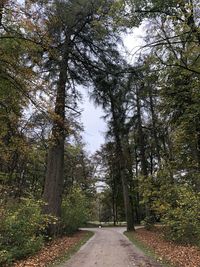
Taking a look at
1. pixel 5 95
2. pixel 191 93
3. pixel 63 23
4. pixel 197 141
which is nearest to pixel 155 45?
pixel 191 93

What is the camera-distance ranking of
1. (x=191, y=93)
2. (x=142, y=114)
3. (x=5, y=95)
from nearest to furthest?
1. (x=5, y=95)
2. (x=191, y=93)
3. (x=142, y=114)

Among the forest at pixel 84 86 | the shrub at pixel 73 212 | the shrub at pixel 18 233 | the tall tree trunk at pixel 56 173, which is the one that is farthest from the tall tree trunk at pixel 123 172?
the shrub at pixel 18 233

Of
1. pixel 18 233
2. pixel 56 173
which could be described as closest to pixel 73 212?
pixel 56 173

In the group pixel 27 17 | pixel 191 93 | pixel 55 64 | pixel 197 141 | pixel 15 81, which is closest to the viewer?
pixel 27 17

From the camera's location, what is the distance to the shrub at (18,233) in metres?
10.6

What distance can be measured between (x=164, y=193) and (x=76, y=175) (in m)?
26.4

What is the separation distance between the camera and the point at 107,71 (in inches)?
834

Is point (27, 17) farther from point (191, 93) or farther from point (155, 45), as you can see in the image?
point (191, 93)

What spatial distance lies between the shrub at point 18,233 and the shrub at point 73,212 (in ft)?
37.5

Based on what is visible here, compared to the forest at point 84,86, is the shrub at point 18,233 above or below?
below

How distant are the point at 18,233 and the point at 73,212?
16.4 metres

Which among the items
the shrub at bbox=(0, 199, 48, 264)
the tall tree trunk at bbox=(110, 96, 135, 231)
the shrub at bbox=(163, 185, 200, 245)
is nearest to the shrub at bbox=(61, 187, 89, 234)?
the tall tree trunk at bbox=(110, 96, 135, 231)

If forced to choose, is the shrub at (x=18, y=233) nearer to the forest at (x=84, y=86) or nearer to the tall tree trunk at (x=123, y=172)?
the forest at (x=84, y=86)

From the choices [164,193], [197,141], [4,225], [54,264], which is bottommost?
[54,264]
